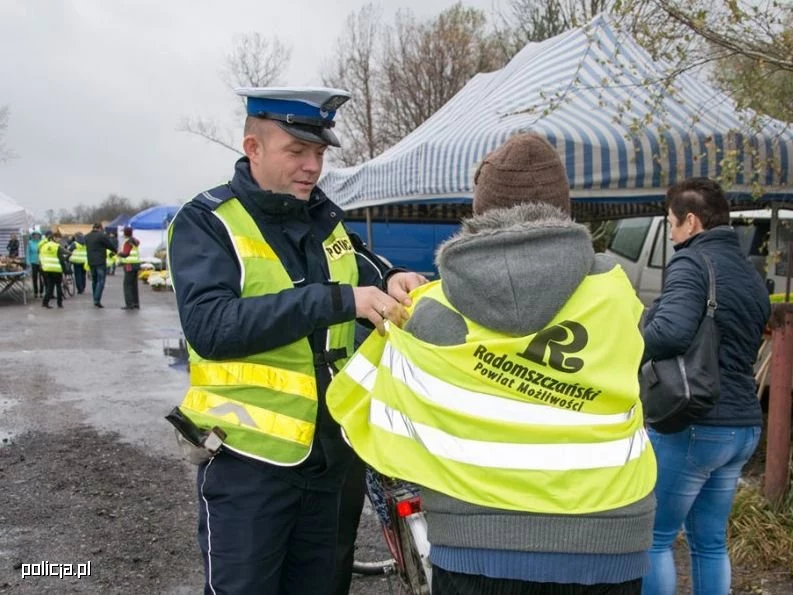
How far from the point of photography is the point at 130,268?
18.2 metres

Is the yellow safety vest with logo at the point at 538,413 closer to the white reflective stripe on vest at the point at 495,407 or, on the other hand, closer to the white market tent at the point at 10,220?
the white reflective stripe on vest at the point at 495,407

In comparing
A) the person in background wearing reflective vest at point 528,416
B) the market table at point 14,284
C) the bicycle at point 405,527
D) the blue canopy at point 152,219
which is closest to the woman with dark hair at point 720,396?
the bicycle at point 405,527

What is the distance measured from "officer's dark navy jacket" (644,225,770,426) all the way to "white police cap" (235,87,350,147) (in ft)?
5.38

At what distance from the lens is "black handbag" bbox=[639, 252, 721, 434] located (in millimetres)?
3131

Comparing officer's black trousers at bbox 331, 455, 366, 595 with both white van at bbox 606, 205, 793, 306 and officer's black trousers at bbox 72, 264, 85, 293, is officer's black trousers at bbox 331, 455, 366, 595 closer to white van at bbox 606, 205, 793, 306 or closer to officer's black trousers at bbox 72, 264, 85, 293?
white van at bbox 606, 205, 793, 306

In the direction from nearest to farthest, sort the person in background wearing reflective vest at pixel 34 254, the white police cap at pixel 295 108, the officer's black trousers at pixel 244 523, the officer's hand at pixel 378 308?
the officer's hand at pixel 378 308 → the officer's black trousers at pixel 244 523 → the white police cap at pixel 295 108 → the person in background wearing reflective vest at pixel 34 254

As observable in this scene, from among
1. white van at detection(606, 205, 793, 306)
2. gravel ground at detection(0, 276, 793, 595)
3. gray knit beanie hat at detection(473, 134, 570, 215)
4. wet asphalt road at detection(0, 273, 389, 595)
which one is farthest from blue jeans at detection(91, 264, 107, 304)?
gray knit beanie hat at detection(473, 134, 570, 215)

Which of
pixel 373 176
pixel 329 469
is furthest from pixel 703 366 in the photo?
pixel 373 176

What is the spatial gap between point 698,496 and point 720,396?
20.0 inches

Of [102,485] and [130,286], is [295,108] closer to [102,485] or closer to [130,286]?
[102,485]

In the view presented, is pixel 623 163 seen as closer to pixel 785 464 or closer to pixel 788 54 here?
pixel 788 54

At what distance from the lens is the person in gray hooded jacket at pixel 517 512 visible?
1.76 meters

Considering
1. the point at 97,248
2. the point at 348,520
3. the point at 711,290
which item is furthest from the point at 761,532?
the point at 97,248

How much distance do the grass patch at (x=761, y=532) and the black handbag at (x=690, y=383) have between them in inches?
65.3
